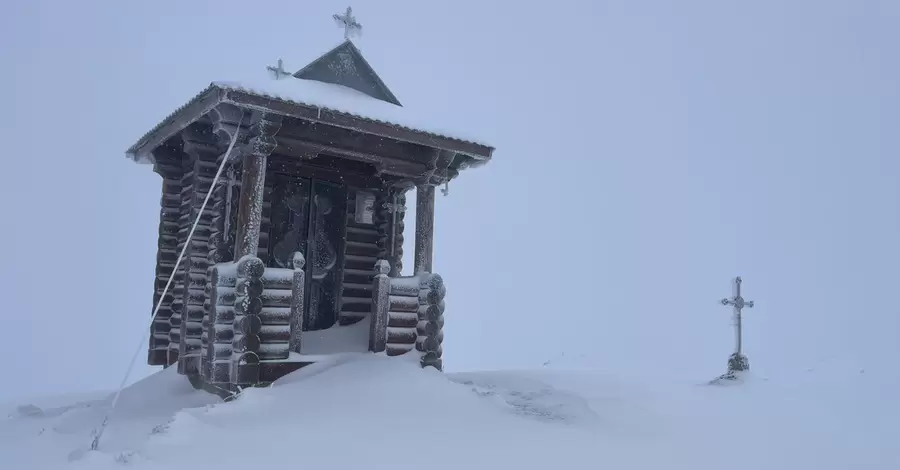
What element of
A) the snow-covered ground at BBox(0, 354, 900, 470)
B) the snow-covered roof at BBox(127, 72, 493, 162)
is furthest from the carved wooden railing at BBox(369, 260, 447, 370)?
the snow-covered roof at BBox(127, 72, 493, 162)

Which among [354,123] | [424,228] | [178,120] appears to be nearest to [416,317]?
[424,228]

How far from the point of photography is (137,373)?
188 feet

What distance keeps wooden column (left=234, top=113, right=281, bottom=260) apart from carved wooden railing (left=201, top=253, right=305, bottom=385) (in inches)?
11.9

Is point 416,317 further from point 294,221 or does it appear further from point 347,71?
point 347,71

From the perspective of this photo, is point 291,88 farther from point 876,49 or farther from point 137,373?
point 876,49

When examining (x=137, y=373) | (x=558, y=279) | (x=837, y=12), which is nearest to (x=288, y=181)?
(x=137, y=373)

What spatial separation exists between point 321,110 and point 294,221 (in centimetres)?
297

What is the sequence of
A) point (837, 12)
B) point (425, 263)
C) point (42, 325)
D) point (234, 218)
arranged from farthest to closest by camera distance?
point (837, 12) → point (42, 325) → point (425, 263) → point (234, 218)

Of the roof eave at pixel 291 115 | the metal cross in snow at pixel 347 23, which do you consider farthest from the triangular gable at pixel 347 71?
the roof eave at pixel 291 115

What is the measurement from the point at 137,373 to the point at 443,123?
A: 56342 mm

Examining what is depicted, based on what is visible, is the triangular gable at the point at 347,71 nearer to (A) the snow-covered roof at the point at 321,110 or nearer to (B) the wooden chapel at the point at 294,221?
(B) the wooden chapel at the point at 294,221

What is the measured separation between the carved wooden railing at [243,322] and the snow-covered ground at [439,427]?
486 mm

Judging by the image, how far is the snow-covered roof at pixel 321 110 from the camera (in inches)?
323

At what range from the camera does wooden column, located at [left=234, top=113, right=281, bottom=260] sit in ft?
28.6
